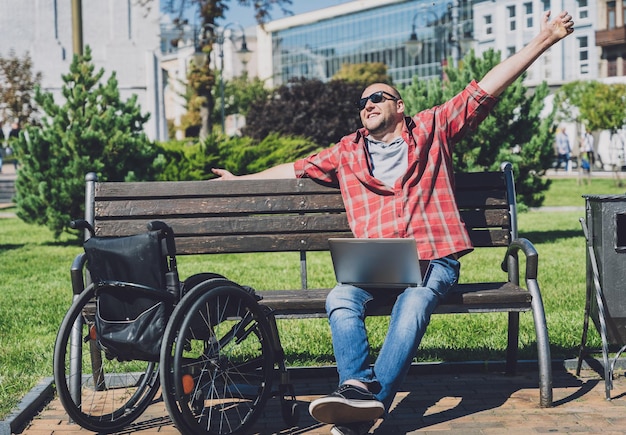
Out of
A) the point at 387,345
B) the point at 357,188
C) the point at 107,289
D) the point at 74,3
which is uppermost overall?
the point at 74,3

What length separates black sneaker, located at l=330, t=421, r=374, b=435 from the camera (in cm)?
443

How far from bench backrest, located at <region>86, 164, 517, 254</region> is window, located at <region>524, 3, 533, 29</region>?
67.3m

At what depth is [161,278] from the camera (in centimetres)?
443

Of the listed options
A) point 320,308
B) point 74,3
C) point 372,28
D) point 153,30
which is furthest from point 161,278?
point 372,28

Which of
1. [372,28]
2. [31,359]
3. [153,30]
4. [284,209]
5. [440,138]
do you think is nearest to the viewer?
[440,138]

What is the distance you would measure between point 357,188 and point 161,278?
4.59 feet

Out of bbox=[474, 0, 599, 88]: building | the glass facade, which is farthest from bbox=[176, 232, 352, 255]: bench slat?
the glass facade

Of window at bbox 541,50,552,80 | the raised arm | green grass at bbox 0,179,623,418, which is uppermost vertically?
window at bbox 541,50,552,80

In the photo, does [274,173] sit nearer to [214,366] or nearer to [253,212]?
[253,212]

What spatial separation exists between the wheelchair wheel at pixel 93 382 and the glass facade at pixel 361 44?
84.7 m

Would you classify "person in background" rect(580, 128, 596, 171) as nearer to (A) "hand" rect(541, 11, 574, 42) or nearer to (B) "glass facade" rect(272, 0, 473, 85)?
(A) "hand" rect(541, 11, 574, 42)

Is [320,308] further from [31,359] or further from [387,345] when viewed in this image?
[31,359]

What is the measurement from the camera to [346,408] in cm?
437

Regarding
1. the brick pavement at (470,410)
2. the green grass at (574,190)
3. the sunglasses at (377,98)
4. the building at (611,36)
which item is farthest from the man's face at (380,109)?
the building at (611,36)
